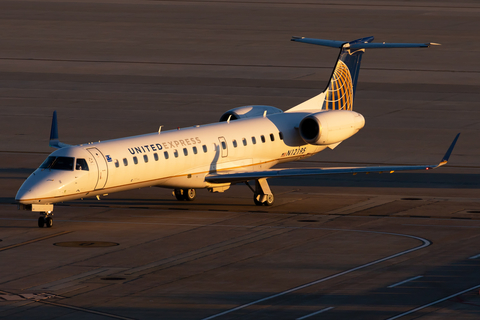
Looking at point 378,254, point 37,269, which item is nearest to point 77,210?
point 37,269

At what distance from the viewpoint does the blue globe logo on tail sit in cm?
4322

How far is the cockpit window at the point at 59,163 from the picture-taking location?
33.6 meters

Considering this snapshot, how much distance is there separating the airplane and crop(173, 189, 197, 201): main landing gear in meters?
A: 0.04

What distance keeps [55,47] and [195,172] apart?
158 feet

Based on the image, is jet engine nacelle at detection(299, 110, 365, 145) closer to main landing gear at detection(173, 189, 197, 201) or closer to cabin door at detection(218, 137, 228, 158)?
cabin door at detection(218, 137, 228, 158)

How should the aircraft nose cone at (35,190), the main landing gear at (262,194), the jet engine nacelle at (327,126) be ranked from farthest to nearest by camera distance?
the jet engine nacelle at (327,126) → the main landing gear at (262,194) → the aircraft nose cone at (35,190)

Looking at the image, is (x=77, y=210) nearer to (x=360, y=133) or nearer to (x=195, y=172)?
(x=195, y=172)

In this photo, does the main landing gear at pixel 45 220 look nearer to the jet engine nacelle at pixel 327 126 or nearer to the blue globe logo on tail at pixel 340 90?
the jet engine nacelle at pixel 327 126

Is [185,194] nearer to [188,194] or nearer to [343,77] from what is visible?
[188,194]

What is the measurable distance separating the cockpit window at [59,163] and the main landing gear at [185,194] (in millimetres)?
6253

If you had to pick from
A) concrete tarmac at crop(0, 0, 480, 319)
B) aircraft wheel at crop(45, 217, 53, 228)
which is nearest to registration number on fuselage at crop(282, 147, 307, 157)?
concrete tarmac at crop(0, 0, 480, 319)

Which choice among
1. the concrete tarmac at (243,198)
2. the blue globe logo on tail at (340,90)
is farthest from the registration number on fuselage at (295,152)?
the blue globe logo on tail at (340,90)

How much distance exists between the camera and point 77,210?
37188 millimetres

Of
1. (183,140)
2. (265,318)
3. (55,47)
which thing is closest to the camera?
(265,318)
